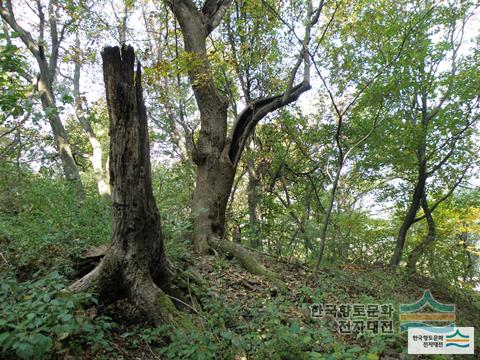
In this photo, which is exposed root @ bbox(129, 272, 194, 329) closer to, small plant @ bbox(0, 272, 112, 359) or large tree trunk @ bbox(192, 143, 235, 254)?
small plant @ bbox(0, 272, 112, 359)

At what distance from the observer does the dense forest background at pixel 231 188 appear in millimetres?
3266

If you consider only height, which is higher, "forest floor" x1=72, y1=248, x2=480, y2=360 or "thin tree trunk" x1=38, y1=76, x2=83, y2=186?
"thin tree trunk" x1=38, y1=76, x2=83, y2=186

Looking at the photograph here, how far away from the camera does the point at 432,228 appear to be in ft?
33.6

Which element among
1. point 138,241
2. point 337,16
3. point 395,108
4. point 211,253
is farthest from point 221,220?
point 395,108

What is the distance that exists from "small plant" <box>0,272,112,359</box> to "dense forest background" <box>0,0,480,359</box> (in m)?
0.02

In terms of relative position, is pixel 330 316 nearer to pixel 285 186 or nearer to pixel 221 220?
pixel 221 220

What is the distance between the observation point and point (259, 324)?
3502 millimetres

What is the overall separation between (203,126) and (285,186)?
17.6 ft

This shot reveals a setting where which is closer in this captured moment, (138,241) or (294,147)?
(138,241)

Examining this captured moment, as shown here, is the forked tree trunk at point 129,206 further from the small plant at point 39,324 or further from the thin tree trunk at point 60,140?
the thin tree trunk at point 60,140

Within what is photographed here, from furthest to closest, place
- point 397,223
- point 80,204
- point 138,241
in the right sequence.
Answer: point 397,223
point 80,204
point 138,241

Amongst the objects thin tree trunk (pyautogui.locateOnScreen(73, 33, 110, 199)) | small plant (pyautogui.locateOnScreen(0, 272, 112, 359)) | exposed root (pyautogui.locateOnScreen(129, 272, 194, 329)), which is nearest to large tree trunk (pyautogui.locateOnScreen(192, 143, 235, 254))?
exposed root (pyautogui.locateOnScreen(129, 272, 194, 329))

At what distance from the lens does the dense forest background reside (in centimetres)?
327

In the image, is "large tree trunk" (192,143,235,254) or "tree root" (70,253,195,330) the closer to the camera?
"tree root" (70,253,195,330)
